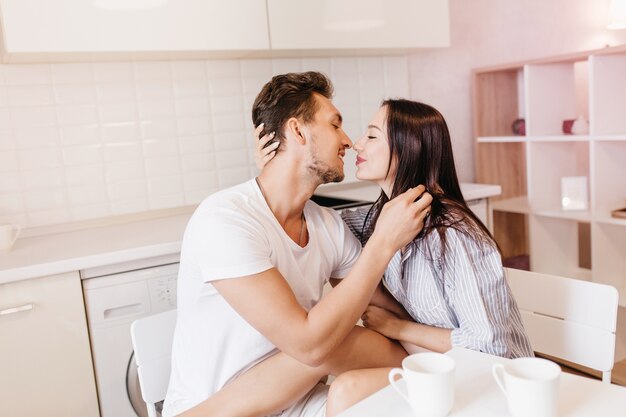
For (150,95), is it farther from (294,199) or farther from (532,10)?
(532,10)

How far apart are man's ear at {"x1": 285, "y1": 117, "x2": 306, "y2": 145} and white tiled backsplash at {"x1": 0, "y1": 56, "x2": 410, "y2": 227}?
43.6 inches

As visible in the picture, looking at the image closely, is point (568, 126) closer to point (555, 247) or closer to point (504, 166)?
point (504, 166)

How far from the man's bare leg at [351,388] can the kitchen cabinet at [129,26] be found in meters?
1.34

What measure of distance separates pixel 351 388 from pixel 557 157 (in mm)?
2193

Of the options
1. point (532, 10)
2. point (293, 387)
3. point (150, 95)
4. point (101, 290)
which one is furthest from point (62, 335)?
point (532, 10)

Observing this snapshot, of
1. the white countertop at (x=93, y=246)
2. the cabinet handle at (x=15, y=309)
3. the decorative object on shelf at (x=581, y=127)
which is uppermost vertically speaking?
the decorative object on shelf at (x=581, y=127)

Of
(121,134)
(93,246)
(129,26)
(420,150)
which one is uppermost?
(129,26)

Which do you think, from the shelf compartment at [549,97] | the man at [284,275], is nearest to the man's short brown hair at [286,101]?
the man at [284,275]

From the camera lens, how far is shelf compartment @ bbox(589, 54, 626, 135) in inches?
101

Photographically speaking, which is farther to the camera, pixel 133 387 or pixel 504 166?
pixel 504 166

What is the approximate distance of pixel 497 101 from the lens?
3246mm

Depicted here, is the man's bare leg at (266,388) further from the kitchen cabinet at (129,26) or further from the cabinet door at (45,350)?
the kitchen cabinet at (129,26)

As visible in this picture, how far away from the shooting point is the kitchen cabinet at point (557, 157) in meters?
2.61

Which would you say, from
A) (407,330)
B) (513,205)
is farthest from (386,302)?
(513,205)
